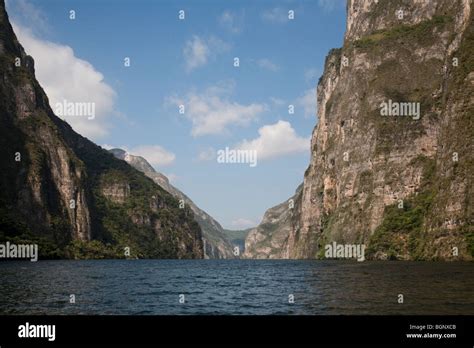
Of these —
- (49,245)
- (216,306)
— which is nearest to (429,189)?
(49,245)

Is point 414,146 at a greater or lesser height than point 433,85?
lesser
